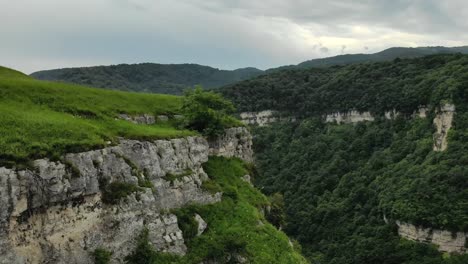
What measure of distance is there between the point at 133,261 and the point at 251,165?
19.1 metres

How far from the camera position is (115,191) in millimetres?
23328

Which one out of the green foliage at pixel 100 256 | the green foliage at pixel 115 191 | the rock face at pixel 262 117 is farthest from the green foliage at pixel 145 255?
the rock face at pixel 262 117

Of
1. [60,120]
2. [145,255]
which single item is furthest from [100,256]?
[60,120]

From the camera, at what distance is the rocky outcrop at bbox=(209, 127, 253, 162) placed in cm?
3684

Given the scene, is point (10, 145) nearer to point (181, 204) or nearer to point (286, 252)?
point (181, 204)

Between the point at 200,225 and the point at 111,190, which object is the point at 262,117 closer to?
the point at 200,225

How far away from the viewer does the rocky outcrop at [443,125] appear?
8938cm

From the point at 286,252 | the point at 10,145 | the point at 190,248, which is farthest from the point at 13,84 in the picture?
the point at 286,252

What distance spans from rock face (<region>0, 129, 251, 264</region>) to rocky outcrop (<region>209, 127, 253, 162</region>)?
7.11 metres

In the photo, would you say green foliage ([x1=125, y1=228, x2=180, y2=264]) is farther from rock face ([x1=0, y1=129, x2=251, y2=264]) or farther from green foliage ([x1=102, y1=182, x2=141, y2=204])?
green foliage ([x1=102, y1=182, x2=141, y2=204])

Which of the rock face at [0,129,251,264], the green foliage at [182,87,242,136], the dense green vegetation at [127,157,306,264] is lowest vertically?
the dense green vegetation at [127,157,306,264]

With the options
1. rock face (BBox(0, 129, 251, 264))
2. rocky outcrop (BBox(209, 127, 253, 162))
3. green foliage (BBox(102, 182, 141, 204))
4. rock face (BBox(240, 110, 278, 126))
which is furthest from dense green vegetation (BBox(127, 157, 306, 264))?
rock face (BBox(240, 110, 278, 126))

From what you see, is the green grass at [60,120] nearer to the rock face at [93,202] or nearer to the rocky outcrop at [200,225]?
the rock face at [93,202]

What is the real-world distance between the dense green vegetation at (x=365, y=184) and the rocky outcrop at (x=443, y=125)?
1.88m
